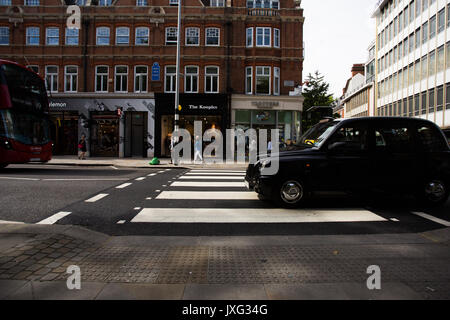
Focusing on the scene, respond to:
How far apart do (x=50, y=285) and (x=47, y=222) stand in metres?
2.48

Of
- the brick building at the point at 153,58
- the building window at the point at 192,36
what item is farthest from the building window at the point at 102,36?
the building window at the point at 192,36

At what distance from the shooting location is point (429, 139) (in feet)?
20.3

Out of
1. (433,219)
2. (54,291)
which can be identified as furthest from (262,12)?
(54,291)

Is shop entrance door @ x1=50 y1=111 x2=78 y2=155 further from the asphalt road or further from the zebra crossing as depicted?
the zebra crossing

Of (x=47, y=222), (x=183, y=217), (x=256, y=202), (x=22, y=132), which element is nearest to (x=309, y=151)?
(x=256, y=202)

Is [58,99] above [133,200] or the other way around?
above

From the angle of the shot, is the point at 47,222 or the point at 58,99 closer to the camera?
the point at 47,222

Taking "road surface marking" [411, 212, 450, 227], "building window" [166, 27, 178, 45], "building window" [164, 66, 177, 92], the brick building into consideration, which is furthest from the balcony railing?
"road surface marking" [411, 212, 450, 227]

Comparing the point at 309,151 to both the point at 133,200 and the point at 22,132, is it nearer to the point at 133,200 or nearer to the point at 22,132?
the point at 133,200

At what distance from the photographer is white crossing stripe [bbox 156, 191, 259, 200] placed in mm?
6832

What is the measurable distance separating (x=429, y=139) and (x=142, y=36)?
22.5 m

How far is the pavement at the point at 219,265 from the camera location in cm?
254

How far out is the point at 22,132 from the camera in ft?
38.7

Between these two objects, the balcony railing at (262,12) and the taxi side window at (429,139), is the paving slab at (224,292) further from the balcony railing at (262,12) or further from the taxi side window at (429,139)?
the balcony railing at (262,12)
